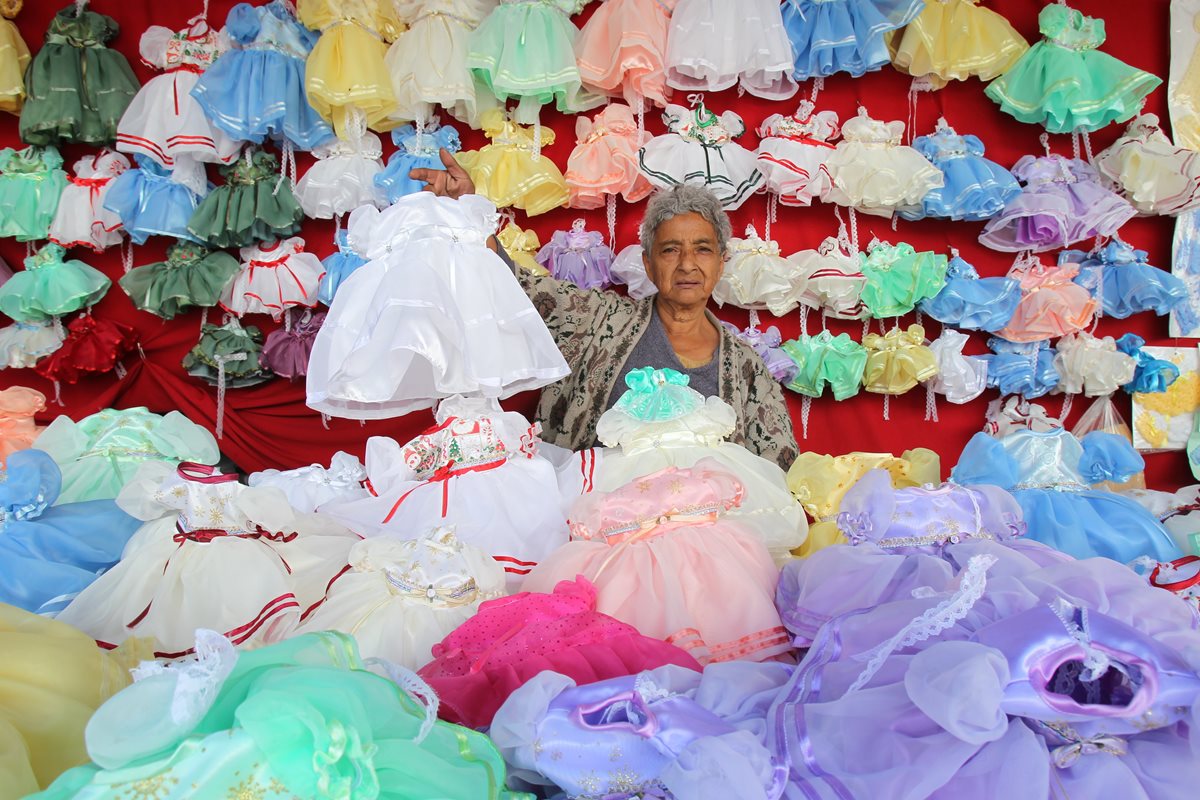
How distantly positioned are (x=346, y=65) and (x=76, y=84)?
1.13 meters

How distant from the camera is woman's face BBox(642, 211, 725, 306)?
2.43m

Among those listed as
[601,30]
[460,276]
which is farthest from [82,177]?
[460,276]

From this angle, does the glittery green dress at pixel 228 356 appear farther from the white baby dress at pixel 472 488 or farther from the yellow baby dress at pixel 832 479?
the yellow baby dress at pixel 832 479

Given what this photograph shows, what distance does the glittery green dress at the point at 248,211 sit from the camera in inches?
120

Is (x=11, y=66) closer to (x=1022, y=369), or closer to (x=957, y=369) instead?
(x=957, y=369)

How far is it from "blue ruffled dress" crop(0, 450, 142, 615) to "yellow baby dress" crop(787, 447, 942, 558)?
1.40 metres

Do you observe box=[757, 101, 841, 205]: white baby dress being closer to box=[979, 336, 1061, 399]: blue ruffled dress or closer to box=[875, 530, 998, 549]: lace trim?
box=[979, 336, 1061, 399]: blue ruffled dress

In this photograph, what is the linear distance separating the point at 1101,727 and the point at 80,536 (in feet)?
5.68

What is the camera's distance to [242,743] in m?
0.65

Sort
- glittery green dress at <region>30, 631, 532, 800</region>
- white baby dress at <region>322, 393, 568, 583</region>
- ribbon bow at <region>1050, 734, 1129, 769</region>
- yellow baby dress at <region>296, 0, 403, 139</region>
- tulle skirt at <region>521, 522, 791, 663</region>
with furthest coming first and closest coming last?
yellow baby dress at <region>296, 0, 403, 139</region> < white baby dress at <region>322, 393, 568, 583</region> < tulle skirt at <region>521, 522, 791, 663</region> < ribbon bow at <region>1050, 734, 1129, 769</region> < glittery green dress at <region>30, 631, 532, 800</region>

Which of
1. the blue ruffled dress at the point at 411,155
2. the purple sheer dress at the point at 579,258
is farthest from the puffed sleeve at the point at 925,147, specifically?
the blue ruffled dress at the point at 411,155

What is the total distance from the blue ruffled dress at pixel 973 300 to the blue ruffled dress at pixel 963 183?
0.22m

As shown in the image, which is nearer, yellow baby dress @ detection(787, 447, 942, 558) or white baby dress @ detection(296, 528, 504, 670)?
white baby dress @ detection(296, 528, 504, 670)

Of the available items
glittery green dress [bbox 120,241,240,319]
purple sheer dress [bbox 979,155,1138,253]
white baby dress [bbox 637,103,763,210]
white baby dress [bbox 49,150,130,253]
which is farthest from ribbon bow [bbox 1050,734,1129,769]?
white baby dress [bbox 49,150,130,253]
